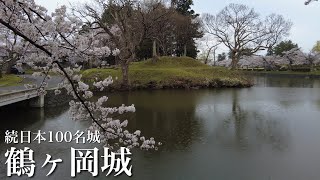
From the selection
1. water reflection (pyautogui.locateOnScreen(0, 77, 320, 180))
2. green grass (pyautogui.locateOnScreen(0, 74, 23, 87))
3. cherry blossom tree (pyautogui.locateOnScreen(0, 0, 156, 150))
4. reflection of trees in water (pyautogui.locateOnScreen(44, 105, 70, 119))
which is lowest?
water reflection (pyautogui.locateOnScreen(0, 77, 320, 180))

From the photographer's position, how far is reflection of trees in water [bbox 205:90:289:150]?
9.26 meters

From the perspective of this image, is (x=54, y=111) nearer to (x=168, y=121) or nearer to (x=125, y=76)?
(x=168, y=121)

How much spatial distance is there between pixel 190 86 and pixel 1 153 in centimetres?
1868

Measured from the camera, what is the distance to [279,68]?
55.3m

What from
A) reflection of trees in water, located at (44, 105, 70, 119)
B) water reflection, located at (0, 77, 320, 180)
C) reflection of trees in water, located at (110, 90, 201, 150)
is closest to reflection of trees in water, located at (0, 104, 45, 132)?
water reflection, located at (0, 77, 320, 180)

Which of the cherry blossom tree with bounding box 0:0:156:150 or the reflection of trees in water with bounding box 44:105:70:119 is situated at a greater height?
the cherry blossom tree with bounding box 0:0:156:150

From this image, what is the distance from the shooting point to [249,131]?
10758mm

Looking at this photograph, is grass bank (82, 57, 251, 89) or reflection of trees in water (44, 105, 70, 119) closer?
reflection of trees in water (44, 105, 70, 119)

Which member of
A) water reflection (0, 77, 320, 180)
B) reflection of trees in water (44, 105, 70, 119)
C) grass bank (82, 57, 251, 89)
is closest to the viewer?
water reflection (0, 77, 320, 180)

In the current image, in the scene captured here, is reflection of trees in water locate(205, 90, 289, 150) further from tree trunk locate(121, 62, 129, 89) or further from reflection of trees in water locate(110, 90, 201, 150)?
tree trunk locate(121, 62, 129, 89)

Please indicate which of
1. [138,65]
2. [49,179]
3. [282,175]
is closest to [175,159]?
[282,175]

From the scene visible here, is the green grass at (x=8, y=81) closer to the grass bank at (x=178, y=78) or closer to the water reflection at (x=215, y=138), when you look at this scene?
the water reflection at (x=215, y=138)

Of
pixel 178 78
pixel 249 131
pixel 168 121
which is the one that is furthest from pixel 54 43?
pixel 178 78

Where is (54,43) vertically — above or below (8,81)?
above
